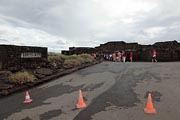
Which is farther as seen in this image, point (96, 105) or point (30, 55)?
point (30, 55)

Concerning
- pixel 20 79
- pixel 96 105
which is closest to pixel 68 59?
pixel 20 79

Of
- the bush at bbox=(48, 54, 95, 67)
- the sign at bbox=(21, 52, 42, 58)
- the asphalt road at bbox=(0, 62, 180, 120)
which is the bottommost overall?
the asphalt road at bbox=(0, 62, 180, 120)

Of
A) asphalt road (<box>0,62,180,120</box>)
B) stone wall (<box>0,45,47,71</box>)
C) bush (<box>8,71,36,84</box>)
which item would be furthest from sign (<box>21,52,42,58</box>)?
asphalt road (<box>0,62,180,120</box>)

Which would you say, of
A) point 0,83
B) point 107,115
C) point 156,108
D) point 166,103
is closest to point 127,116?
point 107,115

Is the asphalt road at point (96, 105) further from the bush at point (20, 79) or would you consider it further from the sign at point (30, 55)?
the sign at point (30, 55)

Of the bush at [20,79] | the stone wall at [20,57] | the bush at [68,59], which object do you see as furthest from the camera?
the bush at [68,59]

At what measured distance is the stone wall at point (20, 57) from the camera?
11.6 metres

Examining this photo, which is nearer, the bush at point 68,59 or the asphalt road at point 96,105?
the asphalt road at point 96,105

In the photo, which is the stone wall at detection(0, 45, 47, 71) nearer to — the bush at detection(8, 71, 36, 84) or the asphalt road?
the bush at detection(8, 71, 36, 84)

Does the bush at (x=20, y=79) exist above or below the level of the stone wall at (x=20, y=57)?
below

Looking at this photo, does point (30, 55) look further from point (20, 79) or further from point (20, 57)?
point (20, 79)

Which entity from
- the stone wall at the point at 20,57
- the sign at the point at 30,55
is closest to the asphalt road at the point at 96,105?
the stone wall at the point at 20,57

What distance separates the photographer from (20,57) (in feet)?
41.7

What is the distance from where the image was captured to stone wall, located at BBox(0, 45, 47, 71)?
38.0ft
